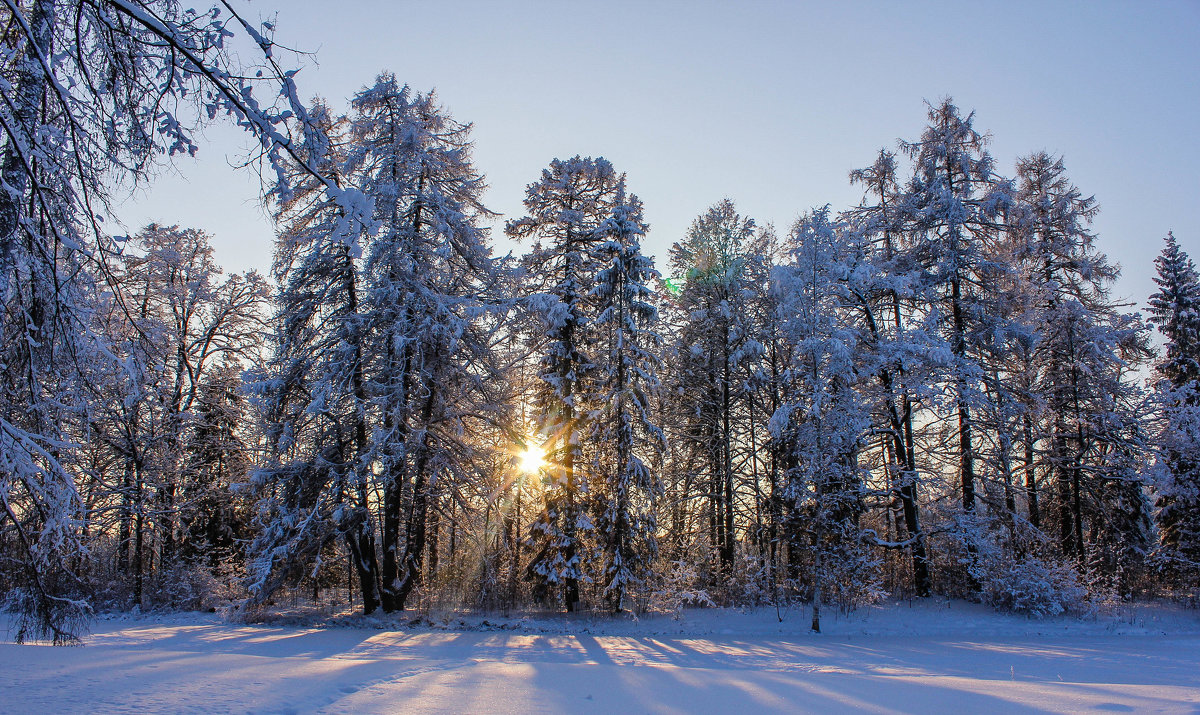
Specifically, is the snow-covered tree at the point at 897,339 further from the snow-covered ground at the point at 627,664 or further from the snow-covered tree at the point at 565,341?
the snow-covered tree at the point at 565,341

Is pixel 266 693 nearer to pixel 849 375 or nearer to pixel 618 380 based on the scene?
pixel 618 380

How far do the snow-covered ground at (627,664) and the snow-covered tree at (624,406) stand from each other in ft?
6.68

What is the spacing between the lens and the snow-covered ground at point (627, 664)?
3773 millimetres

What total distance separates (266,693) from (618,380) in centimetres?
1398

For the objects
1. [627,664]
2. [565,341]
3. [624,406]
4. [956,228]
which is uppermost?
[956,228]

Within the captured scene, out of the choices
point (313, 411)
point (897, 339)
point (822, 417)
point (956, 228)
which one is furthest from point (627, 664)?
point (956, 228)

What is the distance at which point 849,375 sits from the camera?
16031 mm

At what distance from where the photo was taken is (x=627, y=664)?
1017cm

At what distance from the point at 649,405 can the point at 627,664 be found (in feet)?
27.4

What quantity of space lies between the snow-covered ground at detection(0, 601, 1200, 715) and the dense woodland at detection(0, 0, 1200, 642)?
1.18 m

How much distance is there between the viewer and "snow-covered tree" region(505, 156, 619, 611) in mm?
16656

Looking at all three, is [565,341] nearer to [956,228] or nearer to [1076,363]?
[956,228]

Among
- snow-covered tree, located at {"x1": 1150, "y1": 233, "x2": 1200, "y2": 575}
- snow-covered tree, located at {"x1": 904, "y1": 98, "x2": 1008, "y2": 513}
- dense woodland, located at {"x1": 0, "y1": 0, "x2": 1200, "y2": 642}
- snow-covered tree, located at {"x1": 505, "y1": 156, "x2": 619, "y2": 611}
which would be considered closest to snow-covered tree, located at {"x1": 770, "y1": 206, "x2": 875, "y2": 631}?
dense woodland, located at {"x1": 0, "y1": 0, "x2": 1200, "y2": 642}

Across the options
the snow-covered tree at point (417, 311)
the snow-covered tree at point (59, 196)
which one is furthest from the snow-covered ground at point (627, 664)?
the snow-covered tree at point (417, 311)
